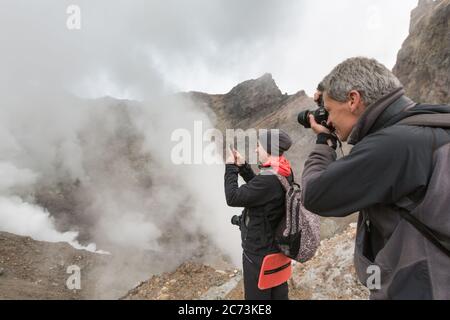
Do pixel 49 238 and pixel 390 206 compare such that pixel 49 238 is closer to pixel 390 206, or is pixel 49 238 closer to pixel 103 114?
pixel 103 114

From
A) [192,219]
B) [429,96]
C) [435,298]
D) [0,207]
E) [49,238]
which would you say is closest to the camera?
[435,298]

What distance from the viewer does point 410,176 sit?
1480 mm

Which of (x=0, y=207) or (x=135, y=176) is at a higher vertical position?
(x=135, y=176)

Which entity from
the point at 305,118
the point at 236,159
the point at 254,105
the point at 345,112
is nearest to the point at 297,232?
the point at 236,159

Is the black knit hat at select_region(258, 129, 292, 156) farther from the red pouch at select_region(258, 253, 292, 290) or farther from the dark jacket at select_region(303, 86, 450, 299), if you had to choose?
the dark jacket at select_region(303, 86, 450, 299)

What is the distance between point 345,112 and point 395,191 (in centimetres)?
53

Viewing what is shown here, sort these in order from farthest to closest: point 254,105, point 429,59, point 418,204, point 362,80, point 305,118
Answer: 1. point 254,105
2. point 429,59
3. point 305,118
4. point 362,80
5. point 418,204

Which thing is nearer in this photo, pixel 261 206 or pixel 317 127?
pixel 317 127

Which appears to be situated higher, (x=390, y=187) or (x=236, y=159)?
(x=236, y=159)

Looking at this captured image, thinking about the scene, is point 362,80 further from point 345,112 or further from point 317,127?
point 317,127

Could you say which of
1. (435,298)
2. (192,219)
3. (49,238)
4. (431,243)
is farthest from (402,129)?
(49,238)

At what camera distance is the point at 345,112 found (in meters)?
1.86

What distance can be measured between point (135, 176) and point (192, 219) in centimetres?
1055

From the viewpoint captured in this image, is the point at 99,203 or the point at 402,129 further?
the point at 99,203
